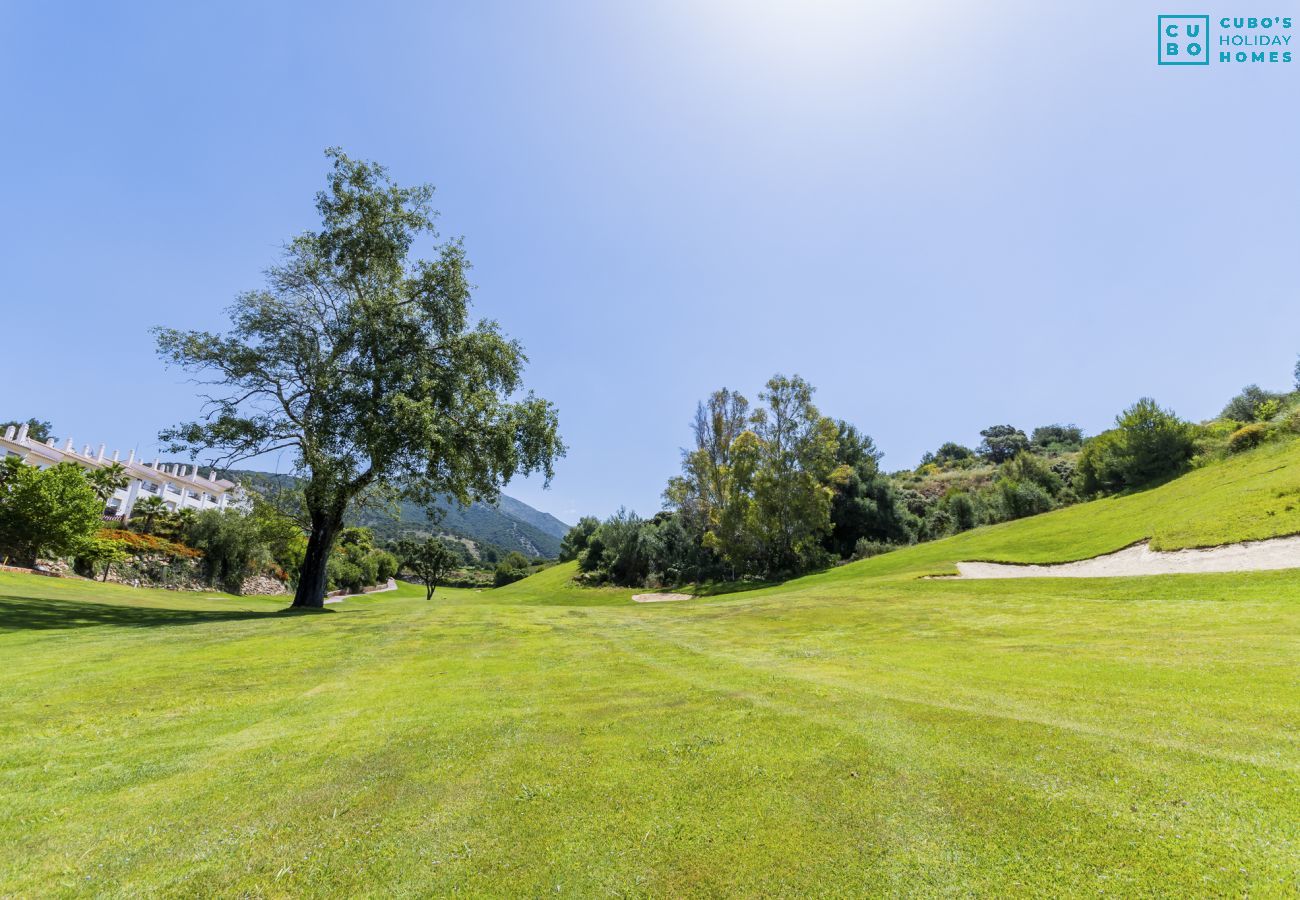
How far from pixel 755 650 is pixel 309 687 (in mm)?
7897

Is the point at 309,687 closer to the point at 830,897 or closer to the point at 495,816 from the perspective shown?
the point at 495,816

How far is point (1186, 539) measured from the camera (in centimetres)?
2008

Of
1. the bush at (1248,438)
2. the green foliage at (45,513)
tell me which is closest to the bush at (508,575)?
the green foliage at (45,513)

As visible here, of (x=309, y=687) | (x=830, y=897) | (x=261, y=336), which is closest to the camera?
(x=830, y=897)

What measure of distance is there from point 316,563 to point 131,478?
69918 mm

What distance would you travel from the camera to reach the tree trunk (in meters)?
21.1

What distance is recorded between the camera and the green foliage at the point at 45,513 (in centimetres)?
3294

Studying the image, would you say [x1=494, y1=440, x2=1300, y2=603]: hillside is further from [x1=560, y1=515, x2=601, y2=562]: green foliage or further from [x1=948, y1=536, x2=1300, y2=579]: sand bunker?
[x1=560, y1=515, x2=601, y2=562]: green foliage

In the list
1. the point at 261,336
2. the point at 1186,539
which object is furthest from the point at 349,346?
the point at 1186,539

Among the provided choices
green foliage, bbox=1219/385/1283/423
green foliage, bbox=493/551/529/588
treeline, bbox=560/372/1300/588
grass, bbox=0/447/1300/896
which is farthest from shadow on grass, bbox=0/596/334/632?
green foliage, bbox=1219/385/1283/423

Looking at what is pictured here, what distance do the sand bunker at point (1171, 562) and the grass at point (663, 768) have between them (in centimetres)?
907

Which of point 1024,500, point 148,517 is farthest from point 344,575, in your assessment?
point 1024,500

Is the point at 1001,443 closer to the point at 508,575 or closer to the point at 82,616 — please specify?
the point at 508,575

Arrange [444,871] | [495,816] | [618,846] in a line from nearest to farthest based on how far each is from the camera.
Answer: [444,871]
[618,846]
[495,816]
